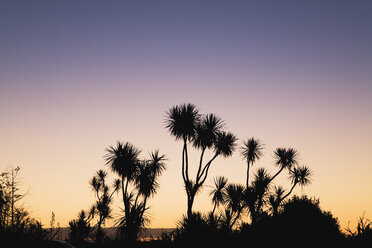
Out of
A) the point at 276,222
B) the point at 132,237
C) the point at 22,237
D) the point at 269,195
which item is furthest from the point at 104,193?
the point at 22,237

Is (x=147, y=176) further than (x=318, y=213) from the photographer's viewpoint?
Yes

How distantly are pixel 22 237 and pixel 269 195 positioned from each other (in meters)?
32.4

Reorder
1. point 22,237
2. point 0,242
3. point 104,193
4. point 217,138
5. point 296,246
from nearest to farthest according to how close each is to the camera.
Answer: point 0,242, point 22,237, point 296,246, point 217,138, point 104,193

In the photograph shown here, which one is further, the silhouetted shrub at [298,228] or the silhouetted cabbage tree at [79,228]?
the silhouetted cabbage tree at [79,228]

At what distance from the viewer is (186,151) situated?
26.2 meters

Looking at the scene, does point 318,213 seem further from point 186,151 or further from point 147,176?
point 147,176

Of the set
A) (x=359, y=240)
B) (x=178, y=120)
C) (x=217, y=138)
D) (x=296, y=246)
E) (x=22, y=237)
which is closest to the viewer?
(x=22, y=237)

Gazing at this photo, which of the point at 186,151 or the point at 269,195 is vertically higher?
the point at 186,151

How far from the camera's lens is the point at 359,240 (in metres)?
Result: 9.63

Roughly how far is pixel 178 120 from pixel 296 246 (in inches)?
604

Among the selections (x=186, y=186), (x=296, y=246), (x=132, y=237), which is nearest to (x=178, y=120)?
(x=186, y=186)

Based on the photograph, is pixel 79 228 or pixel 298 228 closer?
pixel 298 228

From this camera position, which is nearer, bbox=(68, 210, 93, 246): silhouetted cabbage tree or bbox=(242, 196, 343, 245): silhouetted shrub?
bbox=(242, 196, 343, 245): silhouetted shrub

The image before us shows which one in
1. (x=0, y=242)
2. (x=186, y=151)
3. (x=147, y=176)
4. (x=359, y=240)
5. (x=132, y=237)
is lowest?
(x=132, y=237)
